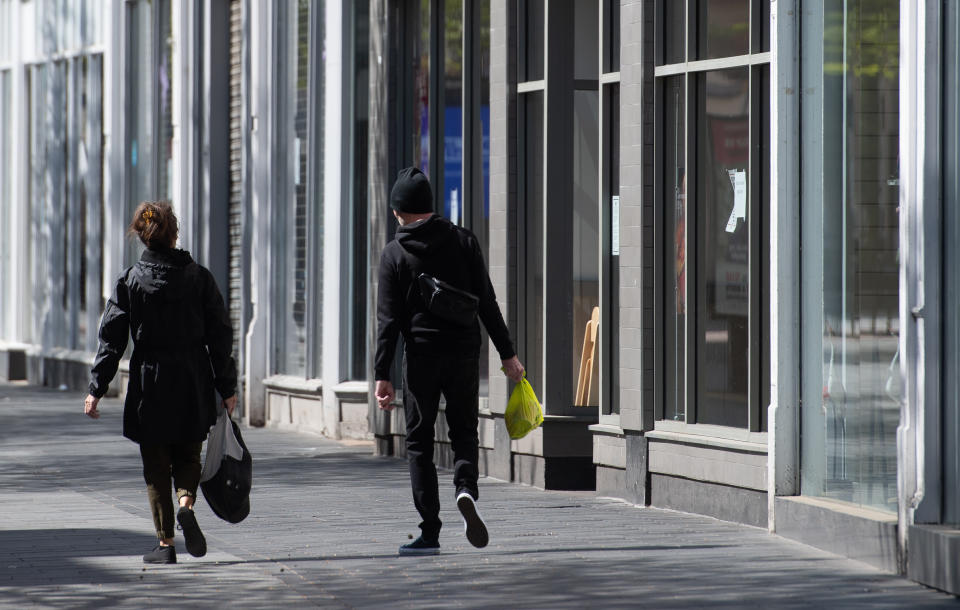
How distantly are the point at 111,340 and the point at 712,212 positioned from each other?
11.9 ft

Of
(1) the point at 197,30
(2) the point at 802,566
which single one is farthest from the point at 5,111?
(2) the point at 802,566

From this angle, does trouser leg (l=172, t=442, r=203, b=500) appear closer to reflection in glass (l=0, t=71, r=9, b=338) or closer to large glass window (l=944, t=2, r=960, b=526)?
large glass window (l=944, t=2, r=960, b=526)

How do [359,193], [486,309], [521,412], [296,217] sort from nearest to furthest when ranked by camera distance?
[486,309] → [521,412] → [359,193] → [296,217]

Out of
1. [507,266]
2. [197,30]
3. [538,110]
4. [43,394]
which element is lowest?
[43,394]

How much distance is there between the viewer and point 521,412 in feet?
29.4

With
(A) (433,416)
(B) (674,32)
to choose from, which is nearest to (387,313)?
(A) (433,416)

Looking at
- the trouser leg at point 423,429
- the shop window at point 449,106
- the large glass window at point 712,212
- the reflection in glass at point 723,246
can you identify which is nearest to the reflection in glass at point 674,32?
the large glass window at point 712,212

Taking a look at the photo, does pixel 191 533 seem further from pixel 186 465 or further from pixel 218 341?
pixel 218 341

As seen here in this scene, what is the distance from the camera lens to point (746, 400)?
10.0 m

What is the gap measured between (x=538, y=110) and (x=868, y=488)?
175 inches

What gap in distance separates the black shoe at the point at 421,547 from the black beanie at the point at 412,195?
158cm

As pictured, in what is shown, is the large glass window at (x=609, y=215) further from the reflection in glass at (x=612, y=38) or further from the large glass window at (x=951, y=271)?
the large glass window at (x=951, y=271)

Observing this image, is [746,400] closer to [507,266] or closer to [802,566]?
[802,566]

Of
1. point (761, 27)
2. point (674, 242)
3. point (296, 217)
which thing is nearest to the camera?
point (761, 27)
